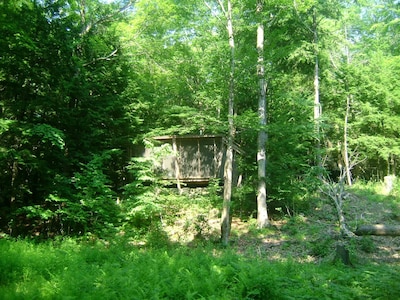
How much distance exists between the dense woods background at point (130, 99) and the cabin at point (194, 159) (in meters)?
0.80

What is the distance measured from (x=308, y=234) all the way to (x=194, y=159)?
21.6ft

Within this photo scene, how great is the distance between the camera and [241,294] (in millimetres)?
5664

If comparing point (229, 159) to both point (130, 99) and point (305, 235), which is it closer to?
→ point (305, 235)

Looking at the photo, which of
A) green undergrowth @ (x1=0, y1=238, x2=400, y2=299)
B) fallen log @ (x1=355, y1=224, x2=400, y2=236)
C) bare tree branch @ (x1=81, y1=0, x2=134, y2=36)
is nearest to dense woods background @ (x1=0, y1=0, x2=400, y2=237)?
bare tree branch @ (x1=81, y1=0, x2=134, y2=36)

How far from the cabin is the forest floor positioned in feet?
9.09

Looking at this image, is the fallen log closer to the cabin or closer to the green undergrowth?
the green undergrowth

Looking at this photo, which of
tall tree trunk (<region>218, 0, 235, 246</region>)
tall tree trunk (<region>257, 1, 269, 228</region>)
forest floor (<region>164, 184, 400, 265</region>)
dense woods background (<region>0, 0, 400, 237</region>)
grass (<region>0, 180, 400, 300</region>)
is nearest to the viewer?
grass (<region>0, 180, 400, 300</region>)

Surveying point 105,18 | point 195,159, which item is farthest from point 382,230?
point 105,18

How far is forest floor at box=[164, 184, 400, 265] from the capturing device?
11.0m

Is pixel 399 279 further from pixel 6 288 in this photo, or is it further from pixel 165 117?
pixel 165 117

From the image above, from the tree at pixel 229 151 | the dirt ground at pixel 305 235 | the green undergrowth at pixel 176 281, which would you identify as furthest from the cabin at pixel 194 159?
the green undergrowth at pixel 176 281

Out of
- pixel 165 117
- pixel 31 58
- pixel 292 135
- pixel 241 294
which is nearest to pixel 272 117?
pixel 292 135

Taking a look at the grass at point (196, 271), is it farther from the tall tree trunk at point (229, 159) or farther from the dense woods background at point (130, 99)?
the dense woods background at point (130, 99)

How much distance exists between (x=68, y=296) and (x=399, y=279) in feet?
18.5
